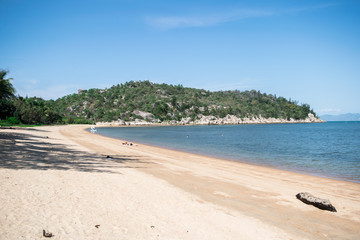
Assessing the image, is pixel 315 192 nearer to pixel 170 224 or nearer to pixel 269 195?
pixel 269 195

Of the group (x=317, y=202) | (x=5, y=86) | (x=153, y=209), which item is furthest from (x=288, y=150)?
(x=5, y=86)

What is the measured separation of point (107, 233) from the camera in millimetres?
5465

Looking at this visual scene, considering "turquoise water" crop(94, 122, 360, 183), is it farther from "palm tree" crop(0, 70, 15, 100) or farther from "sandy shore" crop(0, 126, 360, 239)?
"palm tree" crop(0, 70, 15, 100)

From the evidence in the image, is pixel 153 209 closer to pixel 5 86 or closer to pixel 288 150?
pixel 288 150

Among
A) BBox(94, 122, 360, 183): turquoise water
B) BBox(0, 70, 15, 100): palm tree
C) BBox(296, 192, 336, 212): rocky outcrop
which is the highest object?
BBox(0, 70, 15, 100): palm tree

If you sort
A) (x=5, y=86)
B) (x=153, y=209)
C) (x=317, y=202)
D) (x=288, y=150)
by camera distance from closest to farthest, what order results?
1. (x=153, y=209)
2. (x=317, y=202)
3. (x=288, y=150)
4. (x=5, y=86)

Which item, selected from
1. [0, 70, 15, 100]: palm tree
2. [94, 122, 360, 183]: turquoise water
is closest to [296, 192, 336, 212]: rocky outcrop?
[94, 122, 360, 183]: turquoise water

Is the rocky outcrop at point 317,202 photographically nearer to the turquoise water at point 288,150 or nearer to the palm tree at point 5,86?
the turquoise water at point 288,150

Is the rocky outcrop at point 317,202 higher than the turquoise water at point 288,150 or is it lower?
higher

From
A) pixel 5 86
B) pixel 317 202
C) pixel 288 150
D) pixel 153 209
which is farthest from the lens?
pixel 5 86

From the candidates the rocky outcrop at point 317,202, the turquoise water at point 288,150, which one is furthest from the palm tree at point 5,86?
the rocky outcrop at point 317,202

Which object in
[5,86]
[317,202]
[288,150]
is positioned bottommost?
[288,150]

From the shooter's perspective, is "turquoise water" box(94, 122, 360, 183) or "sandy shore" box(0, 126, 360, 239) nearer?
"sandy shore" box(0, 126, 360, 239)

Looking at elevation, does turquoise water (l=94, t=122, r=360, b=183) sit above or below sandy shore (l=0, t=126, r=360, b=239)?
below
